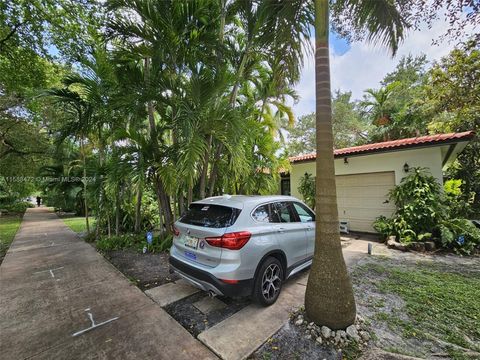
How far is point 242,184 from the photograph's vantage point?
7203mm

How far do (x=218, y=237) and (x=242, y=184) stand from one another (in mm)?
4349

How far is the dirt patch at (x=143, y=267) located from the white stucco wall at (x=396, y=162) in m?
7.10

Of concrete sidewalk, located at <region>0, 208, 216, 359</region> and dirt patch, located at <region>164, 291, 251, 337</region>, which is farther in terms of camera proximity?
dirt patch, located at <region>164, 291, 251, 337</region>

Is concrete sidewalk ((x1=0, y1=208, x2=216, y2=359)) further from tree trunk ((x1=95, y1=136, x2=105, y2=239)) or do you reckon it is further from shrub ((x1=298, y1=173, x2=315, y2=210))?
shrub ((x1=298, y1=173, x2=315, y2=210))

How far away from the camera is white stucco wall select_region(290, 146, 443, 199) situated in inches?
272

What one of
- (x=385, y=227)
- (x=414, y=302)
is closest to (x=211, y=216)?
(x=414, y=302)

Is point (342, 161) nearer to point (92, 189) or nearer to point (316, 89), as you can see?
point (316, 89)

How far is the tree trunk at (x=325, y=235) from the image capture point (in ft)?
8.39

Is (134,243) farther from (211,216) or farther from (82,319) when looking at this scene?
(211,216)

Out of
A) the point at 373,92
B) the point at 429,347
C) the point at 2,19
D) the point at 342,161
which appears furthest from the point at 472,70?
the point at 2,19

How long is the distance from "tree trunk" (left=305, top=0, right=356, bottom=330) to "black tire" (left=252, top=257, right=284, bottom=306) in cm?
64

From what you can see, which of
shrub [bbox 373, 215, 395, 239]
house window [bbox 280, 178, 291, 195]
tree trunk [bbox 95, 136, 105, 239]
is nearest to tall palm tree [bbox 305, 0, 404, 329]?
shrub [bbox 373, 215, 395, 239]

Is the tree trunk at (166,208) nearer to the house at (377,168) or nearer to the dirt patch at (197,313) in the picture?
the dirt patch at (197,313)

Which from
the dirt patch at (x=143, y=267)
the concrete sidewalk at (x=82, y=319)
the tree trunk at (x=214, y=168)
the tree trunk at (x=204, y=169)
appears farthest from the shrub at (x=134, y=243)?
the tree trunk at (x=214, y=168)
